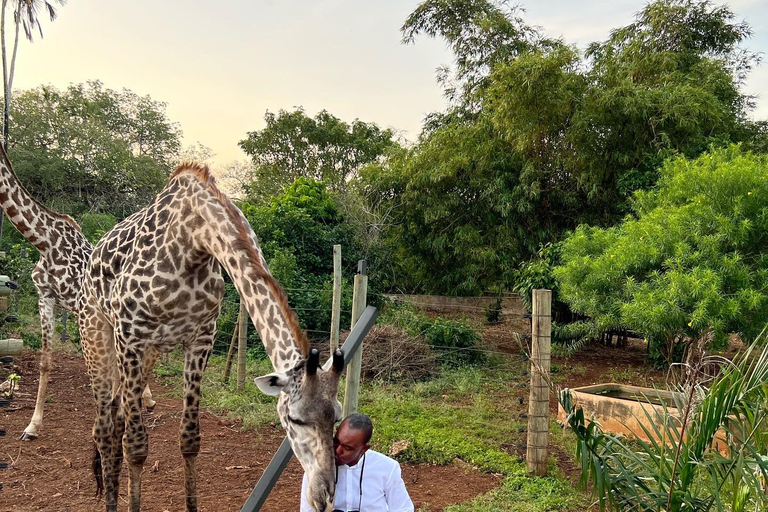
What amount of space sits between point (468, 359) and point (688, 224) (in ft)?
13.7

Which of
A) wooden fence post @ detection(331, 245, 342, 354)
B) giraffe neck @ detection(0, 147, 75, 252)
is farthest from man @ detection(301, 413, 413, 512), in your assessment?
giraffe neck @ detection(0, 147, 75, 252)

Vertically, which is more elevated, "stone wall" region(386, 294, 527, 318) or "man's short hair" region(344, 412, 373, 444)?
"man's short hair" region(344, 412, 373, 444)

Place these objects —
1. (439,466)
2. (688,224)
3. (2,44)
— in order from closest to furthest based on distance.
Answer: (439,466) → (688,224) → (2,44)

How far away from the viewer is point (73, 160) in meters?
18.3

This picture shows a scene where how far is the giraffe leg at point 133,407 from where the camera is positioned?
144 inches

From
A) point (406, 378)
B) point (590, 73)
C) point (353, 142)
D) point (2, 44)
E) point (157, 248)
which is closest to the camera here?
point (157, 248)

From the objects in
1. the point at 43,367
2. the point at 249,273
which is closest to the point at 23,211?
the point at 43,367

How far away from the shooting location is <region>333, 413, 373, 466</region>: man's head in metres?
2.42

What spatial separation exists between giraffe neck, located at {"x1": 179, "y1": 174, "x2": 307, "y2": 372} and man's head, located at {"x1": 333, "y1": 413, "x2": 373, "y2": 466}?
0.37m

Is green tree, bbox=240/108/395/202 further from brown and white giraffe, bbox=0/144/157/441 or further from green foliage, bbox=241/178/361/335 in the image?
brown and white giraffe, bbox=0/144/157/441

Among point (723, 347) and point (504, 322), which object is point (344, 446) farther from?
point (504, 322)

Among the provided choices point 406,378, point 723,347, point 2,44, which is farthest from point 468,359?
point 2,44

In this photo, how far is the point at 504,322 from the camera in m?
14.9

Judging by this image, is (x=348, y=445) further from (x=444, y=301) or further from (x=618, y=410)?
(x=444, y=301)
